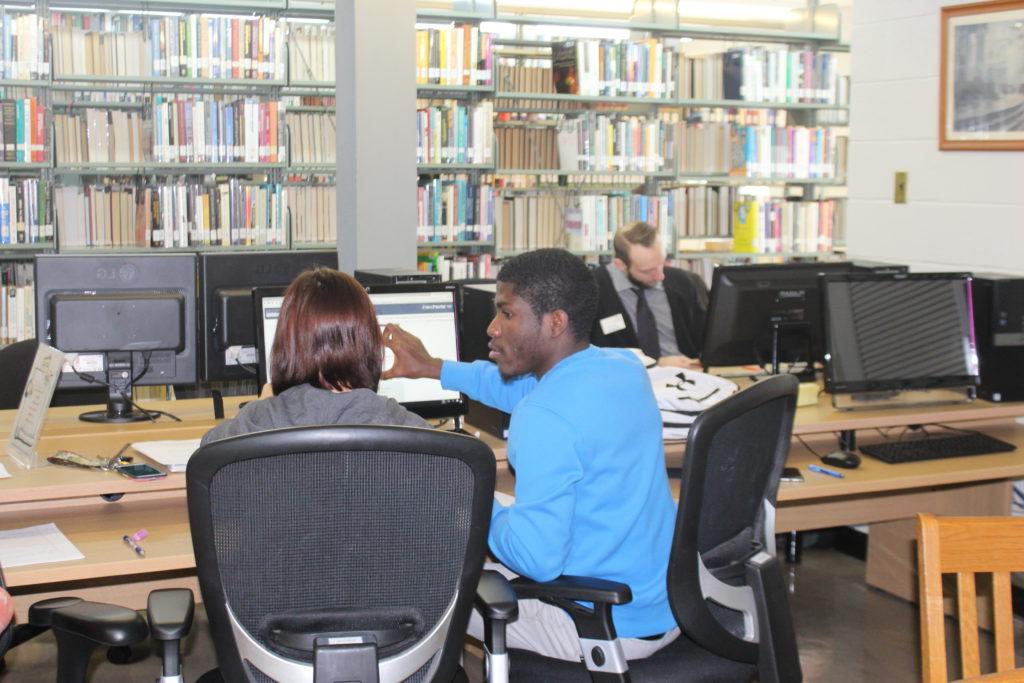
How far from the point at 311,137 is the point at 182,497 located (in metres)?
3.09

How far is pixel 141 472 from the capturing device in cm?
254

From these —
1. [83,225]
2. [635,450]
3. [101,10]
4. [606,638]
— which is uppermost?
[101,10]

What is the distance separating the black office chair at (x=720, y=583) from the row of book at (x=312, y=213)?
12.3 ft

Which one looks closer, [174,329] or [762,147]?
[174,329]

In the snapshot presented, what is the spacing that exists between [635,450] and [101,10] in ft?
14.0

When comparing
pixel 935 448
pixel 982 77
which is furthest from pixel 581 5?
pixel 935 448

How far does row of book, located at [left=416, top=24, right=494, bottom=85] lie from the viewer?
5.47 m

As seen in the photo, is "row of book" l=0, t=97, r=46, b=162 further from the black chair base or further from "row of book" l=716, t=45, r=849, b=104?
the black chair base

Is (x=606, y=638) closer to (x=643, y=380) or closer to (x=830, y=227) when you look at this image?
(x=643, y=380)

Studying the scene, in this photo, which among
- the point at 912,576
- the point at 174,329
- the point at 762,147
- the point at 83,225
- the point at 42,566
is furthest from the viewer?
the point at 762,147

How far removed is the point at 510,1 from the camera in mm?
6828

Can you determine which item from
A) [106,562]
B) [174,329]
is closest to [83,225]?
[174,329]

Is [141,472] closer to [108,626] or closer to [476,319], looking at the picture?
[108,626]

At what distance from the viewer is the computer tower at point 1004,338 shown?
3611mm
